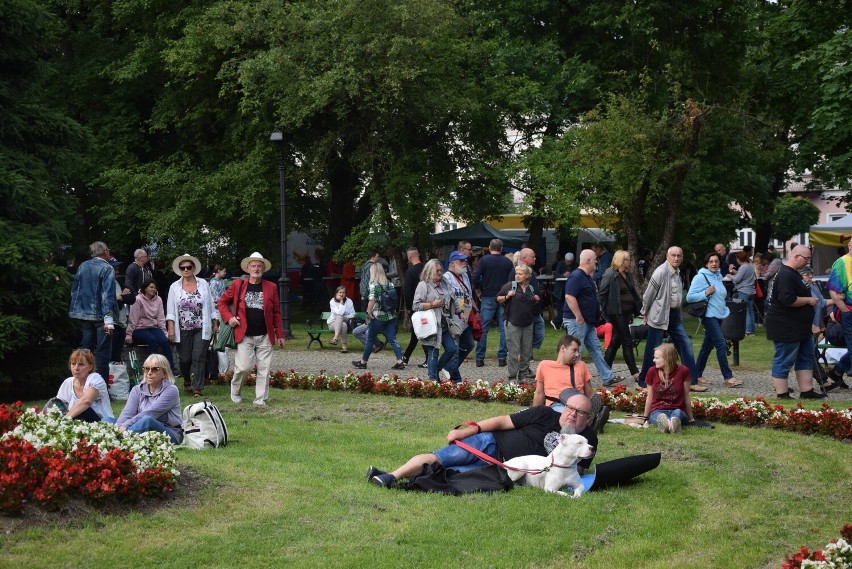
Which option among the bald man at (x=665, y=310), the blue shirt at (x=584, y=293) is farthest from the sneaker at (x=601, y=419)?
the blue shirt at (x=584, y=293)

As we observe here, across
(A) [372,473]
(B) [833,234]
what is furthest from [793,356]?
(B) [833,234]

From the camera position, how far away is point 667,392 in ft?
39.8

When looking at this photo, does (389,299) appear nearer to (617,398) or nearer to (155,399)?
(617,398)

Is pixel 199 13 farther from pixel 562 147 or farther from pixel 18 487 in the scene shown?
pixel 18 487

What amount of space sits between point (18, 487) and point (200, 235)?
73.2ft

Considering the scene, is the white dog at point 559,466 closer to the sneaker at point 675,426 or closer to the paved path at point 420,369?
the sneaker at point 675,426

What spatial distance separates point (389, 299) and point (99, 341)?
16.8 ft

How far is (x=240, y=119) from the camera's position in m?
29.6

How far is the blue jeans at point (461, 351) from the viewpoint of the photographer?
15930 millimetres

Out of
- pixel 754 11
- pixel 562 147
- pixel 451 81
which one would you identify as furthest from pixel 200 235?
pixel 754 11

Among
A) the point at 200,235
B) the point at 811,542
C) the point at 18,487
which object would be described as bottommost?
the point at 811,542

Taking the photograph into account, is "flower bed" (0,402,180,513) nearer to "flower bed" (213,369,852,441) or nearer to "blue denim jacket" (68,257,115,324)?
"blue denim jacket" (68,257,115,324)

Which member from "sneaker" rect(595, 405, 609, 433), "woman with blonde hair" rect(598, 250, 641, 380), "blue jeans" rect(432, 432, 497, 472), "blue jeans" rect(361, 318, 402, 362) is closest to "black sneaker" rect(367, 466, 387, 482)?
"blue jeans" rect(432, 432, 497, 472)

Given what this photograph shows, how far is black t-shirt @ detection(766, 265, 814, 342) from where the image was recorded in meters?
14.0
